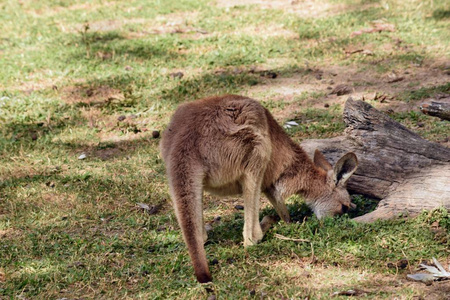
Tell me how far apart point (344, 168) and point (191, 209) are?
1.46m

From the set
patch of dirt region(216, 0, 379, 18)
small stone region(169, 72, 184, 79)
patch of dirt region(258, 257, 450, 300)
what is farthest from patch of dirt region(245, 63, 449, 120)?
patch of dirt region(258, 257, 450, 300)

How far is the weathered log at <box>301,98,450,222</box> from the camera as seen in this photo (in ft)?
14.8

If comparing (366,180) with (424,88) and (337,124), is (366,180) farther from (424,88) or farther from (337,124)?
(424,88)

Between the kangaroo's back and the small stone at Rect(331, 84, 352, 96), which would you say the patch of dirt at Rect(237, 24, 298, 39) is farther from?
the kangaroo's back

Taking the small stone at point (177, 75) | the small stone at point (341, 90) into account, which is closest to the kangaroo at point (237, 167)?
the small stone at point (341, 90)

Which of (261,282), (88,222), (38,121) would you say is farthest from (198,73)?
(261,282)

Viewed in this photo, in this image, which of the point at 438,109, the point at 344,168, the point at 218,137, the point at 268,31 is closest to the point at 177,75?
the point at 268,31

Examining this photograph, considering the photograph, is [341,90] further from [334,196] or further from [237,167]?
[237,167]

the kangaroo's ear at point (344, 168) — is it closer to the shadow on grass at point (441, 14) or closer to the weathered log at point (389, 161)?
the weathered log at point (389, 161)

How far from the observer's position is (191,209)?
3650mm

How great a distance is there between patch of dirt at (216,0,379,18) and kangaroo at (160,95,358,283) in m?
5.58

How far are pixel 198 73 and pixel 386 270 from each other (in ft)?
15.2

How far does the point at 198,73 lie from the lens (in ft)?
25.7

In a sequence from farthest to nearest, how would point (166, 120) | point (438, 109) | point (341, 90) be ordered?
point (341, 90) → point (166, 120) → point (438, 109)
